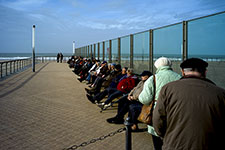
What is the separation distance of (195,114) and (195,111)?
1.1 inches

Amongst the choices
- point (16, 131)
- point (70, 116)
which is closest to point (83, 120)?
point (70, 116)

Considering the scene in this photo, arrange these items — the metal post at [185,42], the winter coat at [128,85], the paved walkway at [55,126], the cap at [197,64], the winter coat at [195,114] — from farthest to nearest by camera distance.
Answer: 1. the winter coat at [128,85]
2. the metal post at [185,42]
3. the paved walkway at [55,126]
4. the cap at [197,64]
5. the winter coat at [195,114]

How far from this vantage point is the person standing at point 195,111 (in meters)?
1.86

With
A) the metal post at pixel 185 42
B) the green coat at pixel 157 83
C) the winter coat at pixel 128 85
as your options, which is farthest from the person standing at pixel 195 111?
the winter coat at pixel 128 85

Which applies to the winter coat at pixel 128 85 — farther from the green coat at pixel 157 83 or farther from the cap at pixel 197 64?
the cap at pixel 197 64

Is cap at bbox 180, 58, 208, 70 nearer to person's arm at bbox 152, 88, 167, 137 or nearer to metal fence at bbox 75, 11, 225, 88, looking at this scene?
person's arm at bbox 152, 88, 167, 137

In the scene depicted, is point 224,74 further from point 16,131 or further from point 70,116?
point 16,131

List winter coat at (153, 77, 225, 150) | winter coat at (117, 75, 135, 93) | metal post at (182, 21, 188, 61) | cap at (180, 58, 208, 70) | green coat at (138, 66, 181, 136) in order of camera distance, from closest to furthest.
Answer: winter coat at (153, 77, 225, 150) < cap at (180, 58, 208, 70) < green coat at (138, 66, 181, 136) < metal post at (182, 21, 188, 61) < winter coat at (117, 75, 135, 93)

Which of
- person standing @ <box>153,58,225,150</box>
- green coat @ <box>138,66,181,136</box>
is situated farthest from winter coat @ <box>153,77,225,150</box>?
green coat @ <box>138,66,181,136</box>

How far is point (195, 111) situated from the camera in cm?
187

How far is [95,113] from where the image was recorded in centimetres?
587

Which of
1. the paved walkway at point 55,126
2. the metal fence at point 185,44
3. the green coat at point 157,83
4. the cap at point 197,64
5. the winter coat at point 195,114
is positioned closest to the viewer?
the winter coat at point 195,114

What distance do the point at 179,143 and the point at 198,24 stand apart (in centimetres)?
353

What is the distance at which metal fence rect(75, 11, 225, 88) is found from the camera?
13.6ft
